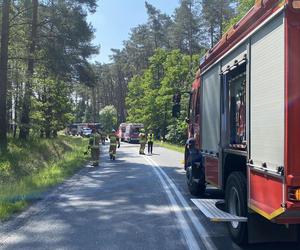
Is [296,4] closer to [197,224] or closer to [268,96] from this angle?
[268,96]

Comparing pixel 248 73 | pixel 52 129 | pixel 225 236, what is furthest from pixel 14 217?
pixel 52 129

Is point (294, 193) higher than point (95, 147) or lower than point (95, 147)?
lower

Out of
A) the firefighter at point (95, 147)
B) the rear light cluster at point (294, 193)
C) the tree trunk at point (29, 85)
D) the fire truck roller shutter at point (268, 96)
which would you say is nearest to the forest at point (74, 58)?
the tree trunk at point (29, 85)

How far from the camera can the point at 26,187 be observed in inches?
549

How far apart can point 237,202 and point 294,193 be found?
206 centimetres

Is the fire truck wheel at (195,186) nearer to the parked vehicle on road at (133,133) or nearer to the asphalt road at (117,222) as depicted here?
the asphalt road at (117,222)

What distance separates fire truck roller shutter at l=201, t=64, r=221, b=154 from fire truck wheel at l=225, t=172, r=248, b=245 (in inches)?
58.5

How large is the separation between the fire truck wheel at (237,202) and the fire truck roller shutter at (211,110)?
1486 mm

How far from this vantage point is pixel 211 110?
9.62m

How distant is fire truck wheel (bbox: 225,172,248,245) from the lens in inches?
270

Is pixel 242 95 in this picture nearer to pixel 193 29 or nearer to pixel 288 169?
pixel 288 169

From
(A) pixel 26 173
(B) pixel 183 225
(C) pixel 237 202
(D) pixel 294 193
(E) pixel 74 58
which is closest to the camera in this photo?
(D) pixel 294 193

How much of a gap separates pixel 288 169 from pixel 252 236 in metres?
1.97

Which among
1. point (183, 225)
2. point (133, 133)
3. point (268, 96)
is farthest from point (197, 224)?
point (133, 133)
